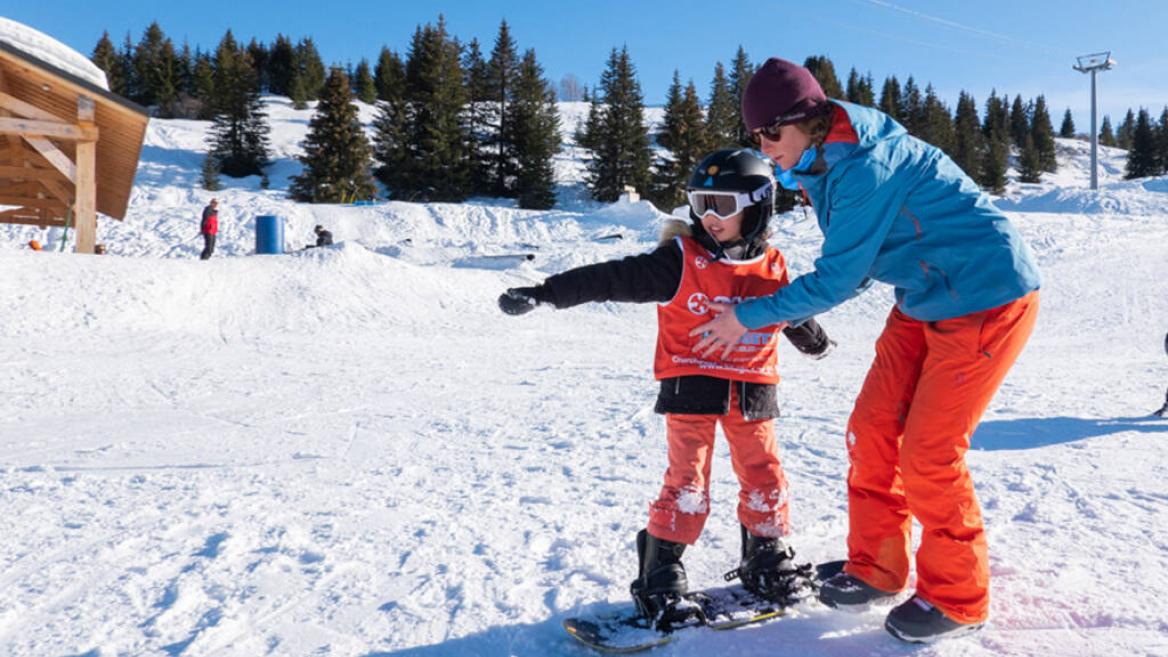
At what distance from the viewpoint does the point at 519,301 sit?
94.5 inches

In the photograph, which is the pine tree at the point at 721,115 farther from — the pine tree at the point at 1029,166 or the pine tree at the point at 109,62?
the pine tree at the point at 109,62

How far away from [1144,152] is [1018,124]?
79.3ft

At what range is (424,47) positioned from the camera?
141 ft

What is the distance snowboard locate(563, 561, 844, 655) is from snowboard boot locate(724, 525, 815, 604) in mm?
30

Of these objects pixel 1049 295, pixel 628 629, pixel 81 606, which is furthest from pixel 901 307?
pixel 1049 295

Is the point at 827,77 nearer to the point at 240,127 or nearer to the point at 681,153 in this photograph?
the point at 681,153

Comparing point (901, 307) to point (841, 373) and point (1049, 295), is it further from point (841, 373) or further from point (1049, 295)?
point (1049, 295)

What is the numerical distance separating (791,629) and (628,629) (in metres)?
0.54

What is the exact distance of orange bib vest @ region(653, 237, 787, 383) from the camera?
7.98ft

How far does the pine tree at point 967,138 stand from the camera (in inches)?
2320

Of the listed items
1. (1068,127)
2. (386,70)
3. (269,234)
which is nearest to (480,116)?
(386,70)

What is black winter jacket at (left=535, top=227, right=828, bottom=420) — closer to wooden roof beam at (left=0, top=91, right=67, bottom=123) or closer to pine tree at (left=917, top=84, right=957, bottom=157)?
wooden roof beam at (left=0, top=91, right=67, bottom=123)

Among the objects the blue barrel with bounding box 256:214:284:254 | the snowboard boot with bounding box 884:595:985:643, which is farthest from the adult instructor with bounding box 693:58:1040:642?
the blue barrel with bounding box 256:214:284:254

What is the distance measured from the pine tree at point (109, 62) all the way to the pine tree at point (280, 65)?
529 inches
